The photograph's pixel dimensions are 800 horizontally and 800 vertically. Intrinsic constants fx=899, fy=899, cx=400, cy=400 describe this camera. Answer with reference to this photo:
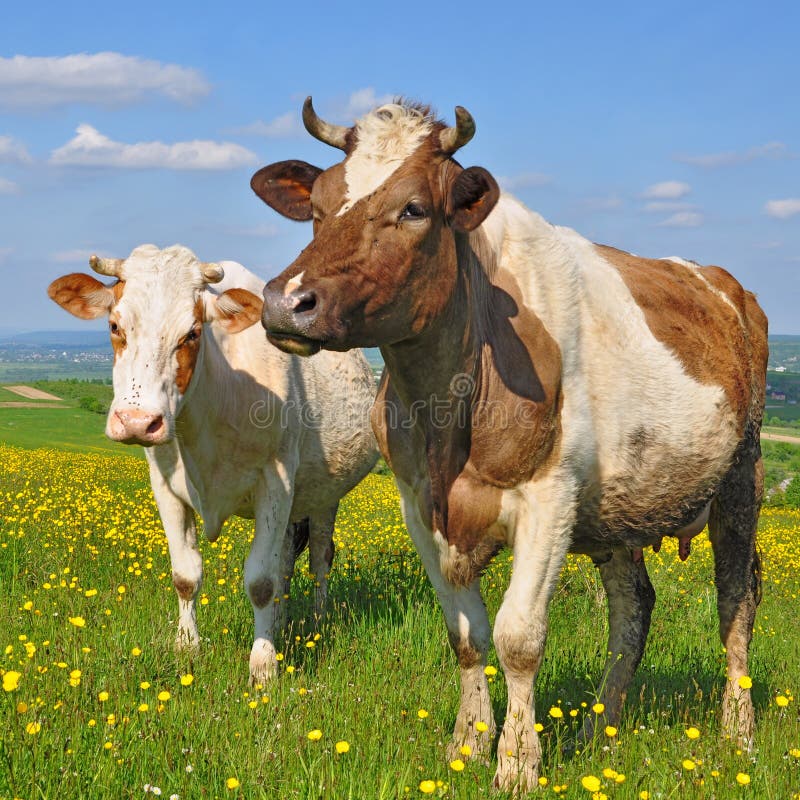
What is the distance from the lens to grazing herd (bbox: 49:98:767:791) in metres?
3.99

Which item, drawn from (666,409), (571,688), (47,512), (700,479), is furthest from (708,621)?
(47,512)

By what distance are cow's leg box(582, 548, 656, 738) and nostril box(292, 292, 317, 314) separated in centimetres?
297

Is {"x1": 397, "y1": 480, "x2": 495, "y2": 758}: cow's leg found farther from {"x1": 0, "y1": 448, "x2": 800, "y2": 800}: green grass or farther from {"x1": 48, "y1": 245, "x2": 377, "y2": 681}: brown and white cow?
{"x1": 48, "y1": 245, "x2": 377, "y2": 681}: brown and white cow

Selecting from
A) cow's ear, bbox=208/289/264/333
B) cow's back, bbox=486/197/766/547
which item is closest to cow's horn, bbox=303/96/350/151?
cow's back, bbox=486/197/766/547

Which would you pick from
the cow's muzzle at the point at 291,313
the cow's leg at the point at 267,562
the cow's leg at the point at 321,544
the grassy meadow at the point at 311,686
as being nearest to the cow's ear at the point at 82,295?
the cow's leg at the point at 267,562

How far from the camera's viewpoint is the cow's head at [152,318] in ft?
17.1

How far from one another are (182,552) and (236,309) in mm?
1979

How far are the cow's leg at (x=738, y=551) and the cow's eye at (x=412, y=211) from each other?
126 inches

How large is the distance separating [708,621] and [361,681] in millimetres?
4219

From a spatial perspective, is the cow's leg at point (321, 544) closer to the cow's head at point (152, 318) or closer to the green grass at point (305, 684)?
the green grass at point (305, 684)

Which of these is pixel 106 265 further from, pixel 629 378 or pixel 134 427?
pixel 629 378

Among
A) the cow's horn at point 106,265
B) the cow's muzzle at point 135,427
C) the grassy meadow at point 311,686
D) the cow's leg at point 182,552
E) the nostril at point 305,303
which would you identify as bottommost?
the grassy meadow at point 311,686

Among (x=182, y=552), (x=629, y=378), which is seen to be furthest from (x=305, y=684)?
(x=629, y=378)

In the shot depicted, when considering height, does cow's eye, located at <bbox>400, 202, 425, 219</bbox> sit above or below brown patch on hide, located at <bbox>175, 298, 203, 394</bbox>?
above
